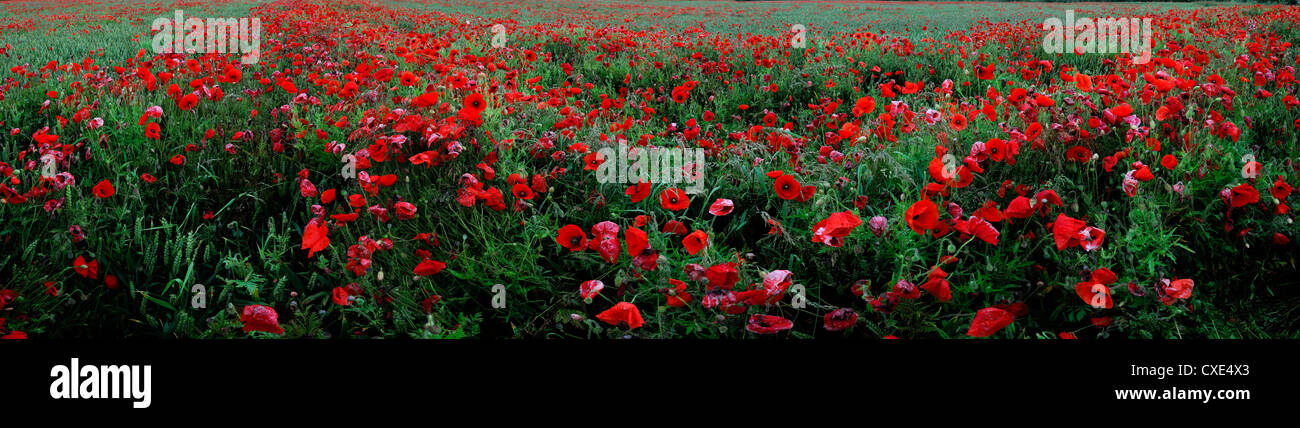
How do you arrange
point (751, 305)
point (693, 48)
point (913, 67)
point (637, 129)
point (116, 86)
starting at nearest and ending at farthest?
point (751, 305) < point (116, 86) < point (637, 129) < point (913, 67) < point (693, 48)

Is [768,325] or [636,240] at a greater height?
[636,240]

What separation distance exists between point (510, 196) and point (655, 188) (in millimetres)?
480

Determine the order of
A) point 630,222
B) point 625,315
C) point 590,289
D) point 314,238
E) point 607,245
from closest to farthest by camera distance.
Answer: point 625,315 < point 590,289 < point 607,245 < point 314,238 < point 630,222

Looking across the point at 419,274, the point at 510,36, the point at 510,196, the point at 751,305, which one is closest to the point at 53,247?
the point at 419,274

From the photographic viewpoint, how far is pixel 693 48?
6.26 meters

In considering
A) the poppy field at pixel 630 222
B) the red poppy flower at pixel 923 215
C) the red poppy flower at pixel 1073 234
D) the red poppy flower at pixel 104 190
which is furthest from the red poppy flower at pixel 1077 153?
the red poppy flower at pixel 104 190

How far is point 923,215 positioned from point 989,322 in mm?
298

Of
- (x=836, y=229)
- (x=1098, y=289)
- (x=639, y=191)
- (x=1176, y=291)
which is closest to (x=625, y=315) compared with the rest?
(x=836, y=229)

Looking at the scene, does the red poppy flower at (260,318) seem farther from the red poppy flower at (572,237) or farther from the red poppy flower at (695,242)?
the red poppy flower at (695,242)

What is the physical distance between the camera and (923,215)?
1.59 metres

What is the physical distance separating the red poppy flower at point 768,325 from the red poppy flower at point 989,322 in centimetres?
39

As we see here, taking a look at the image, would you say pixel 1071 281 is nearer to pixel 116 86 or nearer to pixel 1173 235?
pixel 1173 235

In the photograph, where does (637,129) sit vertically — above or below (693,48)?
below

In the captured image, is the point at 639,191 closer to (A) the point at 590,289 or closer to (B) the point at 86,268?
(A) the point at 590,289
